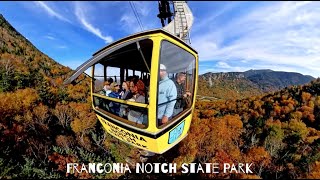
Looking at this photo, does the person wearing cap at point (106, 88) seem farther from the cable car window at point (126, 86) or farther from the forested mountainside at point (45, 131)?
the forested mountainside at point (45, 131)

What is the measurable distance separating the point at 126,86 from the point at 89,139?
4162 cm

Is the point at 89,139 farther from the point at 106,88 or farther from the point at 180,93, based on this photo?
the point at 180,93

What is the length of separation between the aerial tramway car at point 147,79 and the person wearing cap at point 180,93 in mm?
114

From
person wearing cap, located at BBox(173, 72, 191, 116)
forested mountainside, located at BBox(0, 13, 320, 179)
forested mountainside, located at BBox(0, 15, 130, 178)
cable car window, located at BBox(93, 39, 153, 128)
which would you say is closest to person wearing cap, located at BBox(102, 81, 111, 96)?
cable car window, located at BBox(93, 39, 153, 128)

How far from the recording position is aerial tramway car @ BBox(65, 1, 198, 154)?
257 inches

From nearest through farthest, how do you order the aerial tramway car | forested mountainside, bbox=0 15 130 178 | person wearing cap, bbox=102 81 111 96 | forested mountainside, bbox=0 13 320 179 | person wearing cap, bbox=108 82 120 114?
the aerial tramway car, person wearing cap, bbox=108 82 120 114, person wearing cap, bbox=102 81 111 96, forested mountainside, bbox=0 15 130 178, forested mountainside, bbox=0 13 320 179

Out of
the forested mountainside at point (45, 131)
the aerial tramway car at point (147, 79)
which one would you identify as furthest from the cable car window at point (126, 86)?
the forested mountainside at point (45, 131)

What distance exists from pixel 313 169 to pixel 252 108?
59.5 m

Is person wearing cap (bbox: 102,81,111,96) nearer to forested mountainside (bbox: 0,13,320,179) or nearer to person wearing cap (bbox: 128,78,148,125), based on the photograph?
person wearing cap (bbox: 128,78,148,125)

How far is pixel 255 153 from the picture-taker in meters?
59.5

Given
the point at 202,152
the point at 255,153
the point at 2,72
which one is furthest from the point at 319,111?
the point at 2,72

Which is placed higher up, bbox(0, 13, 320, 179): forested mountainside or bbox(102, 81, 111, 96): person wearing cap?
bbox(102, 81, 111, 96): person wearing cap

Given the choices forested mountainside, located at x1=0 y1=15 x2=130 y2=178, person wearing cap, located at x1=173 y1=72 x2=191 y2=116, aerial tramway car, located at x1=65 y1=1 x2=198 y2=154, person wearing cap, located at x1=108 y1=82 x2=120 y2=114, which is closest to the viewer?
aerial tramway car, located at x1=65 y1=1 x2=198 y2=154

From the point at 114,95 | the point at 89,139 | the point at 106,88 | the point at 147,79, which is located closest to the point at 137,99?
the point at 147,79
